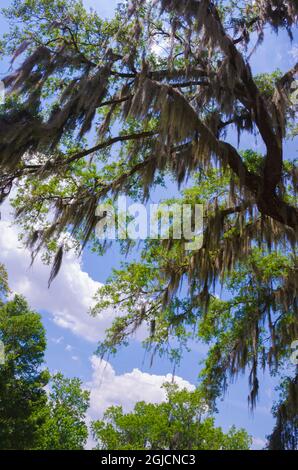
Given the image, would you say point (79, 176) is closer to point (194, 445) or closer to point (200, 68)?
point (200, 68)

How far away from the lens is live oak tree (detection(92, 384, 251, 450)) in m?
23.7

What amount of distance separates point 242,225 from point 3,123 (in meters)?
4.69

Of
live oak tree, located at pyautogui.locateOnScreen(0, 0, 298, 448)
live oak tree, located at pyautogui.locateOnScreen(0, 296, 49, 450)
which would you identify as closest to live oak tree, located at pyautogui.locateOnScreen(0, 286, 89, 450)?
live oak tree, located at pyautogui.locateOnScreen(0, 296, 49, 450)

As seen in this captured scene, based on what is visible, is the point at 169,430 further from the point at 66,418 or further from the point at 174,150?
the point at 174,150

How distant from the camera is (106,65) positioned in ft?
23.4

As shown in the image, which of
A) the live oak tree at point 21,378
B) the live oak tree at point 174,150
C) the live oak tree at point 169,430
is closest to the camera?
the live oak tree at point 174,150

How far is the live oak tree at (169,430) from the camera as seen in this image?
23.7 meters

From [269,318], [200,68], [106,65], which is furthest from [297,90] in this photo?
[269,318]

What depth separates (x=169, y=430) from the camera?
2422 cm

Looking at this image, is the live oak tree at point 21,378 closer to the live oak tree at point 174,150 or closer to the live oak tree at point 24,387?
the live oak tree at point 24,387

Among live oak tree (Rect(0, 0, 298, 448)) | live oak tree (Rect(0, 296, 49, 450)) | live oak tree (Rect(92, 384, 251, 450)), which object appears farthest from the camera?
live oak tree (Rect(92, 384, 251, 450))

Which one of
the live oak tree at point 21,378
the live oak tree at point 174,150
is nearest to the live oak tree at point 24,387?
the live oak tree at point 21,378

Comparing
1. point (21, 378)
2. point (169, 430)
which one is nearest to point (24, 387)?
point (21, 378)

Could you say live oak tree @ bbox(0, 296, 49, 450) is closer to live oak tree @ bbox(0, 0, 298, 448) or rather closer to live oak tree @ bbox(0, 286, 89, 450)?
live oak tree @ bbox(0, 286, 89, 450)
